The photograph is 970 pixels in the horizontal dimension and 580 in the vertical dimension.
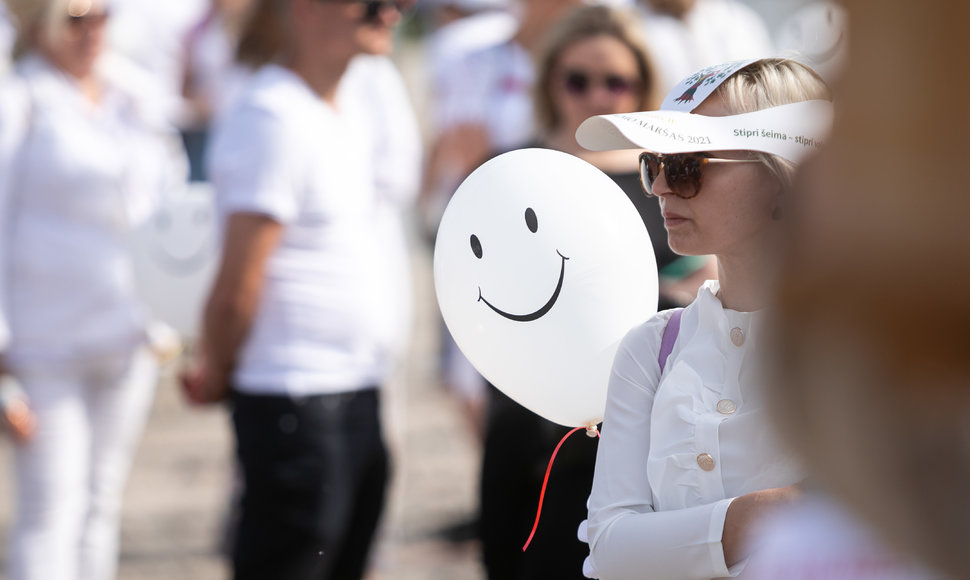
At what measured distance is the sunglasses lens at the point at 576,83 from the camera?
3090 millimetres

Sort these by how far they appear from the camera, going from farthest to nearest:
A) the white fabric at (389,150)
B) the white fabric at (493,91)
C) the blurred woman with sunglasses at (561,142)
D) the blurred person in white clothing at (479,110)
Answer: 1. the white fabric at (493,91)
2. the blurred person in white clothing at (479,110)
3. the white fabric at (389,150)
4. the blurred woman with sunglasses at (561,142)

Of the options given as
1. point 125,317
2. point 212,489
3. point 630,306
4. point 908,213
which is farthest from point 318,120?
point 212,489

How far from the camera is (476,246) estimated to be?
1853 millimetres

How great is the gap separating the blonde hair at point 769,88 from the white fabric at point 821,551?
77 centimetres

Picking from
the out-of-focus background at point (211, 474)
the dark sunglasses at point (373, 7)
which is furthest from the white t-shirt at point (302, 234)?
the out-of-focus background at point (211, 474)

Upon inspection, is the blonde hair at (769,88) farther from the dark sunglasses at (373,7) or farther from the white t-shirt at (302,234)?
the dark sunglasses at (373,7)

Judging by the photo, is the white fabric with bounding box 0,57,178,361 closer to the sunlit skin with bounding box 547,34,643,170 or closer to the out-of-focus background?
the out-of-focus background

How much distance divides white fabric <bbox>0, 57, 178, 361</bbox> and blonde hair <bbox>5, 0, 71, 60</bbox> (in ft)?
0.21

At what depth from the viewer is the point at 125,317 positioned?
365 centimetres

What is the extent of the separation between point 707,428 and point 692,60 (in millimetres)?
2758

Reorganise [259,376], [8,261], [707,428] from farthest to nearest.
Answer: [8,261], [259,376], [707,428]

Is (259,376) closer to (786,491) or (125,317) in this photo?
(125,317)

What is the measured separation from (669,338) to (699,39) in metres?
2.74

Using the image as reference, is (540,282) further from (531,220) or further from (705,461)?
(705,461)
